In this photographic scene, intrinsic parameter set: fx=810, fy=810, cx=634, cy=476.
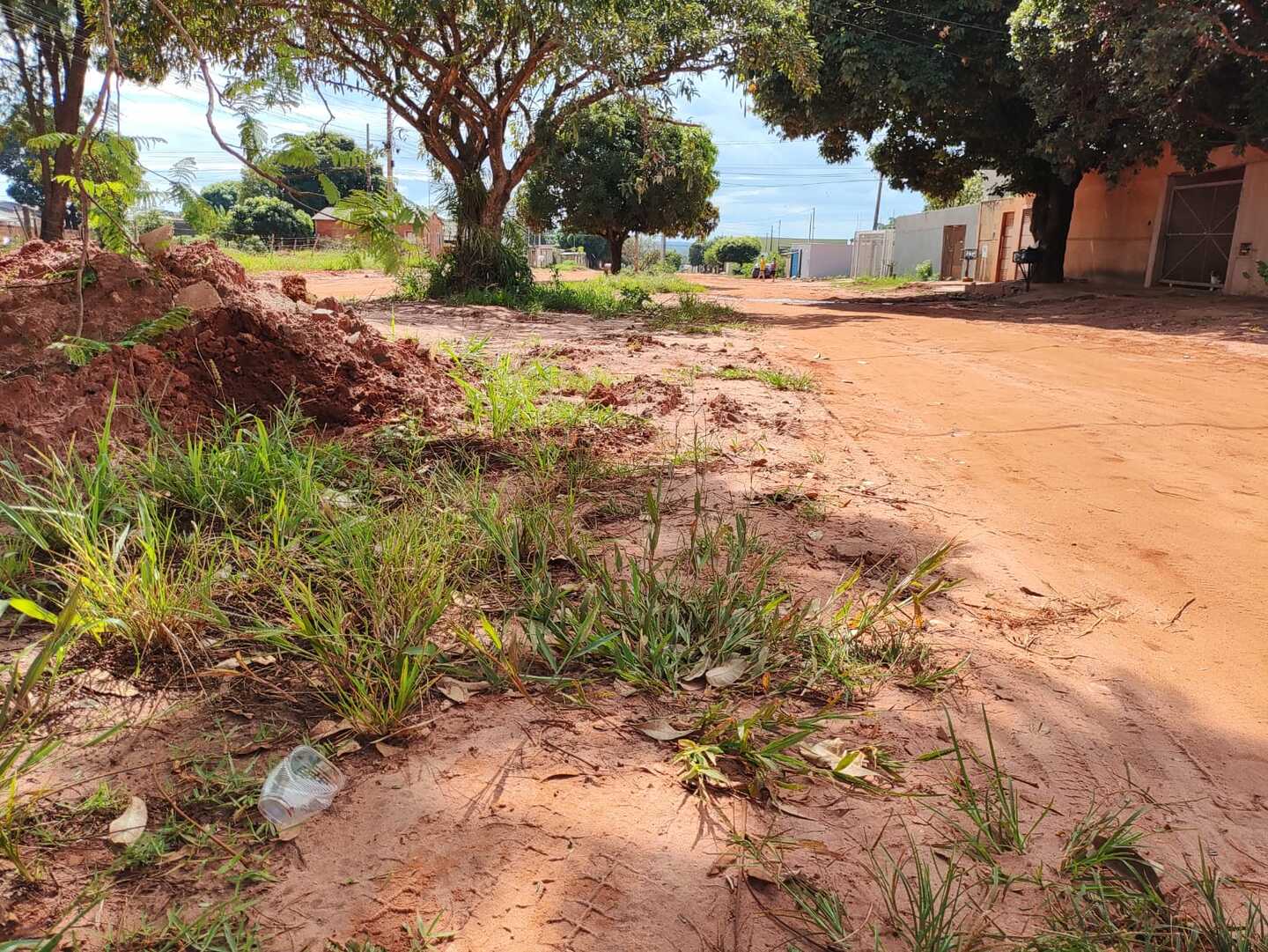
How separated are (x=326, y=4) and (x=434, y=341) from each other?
503cm

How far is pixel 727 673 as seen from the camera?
1.89 meters

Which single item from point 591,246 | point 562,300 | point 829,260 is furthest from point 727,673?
point 591,246

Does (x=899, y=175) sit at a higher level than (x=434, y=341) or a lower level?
higher

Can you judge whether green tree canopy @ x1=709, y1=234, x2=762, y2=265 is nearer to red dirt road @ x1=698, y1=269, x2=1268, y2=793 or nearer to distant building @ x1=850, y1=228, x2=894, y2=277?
distant building @ x1=850, y1=228, x2=894, y2=277

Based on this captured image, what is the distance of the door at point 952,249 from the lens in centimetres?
2964

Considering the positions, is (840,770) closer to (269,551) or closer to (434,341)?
(269,551)

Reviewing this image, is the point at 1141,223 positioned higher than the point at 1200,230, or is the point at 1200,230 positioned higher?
the point at 1141,223

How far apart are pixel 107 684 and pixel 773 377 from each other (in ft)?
15.3

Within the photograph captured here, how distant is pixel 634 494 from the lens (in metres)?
3.00

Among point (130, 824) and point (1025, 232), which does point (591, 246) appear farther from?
point (130, 824)

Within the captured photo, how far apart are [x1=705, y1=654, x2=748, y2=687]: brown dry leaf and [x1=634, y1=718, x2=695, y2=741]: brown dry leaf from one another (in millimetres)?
187

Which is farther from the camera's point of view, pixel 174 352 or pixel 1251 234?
pixel 1251 234

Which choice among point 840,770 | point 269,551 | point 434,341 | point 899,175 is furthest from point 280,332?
point 899,175

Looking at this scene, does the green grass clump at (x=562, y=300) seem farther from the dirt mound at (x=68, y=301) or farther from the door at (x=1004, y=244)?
the door at (x=1004, y=244)
